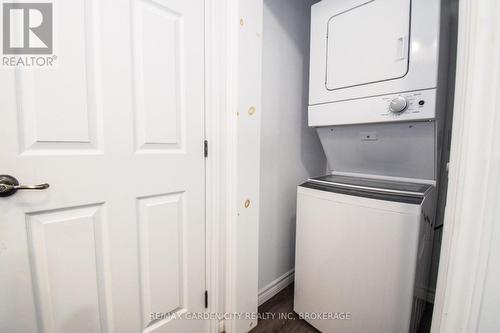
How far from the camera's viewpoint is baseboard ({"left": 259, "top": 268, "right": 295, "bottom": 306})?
145cm

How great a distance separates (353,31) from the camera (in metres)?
1.13

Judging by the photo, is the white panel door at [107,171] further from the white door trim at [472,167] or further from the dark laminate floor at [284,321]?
the white door trim at [472,167]

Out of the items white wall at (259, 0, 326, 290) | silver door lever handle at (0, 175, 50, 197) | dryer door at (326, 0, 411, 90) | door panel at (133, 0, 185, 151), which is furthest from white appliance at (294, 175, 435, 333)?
silver door lever handle at (0, 175, 50, 197)

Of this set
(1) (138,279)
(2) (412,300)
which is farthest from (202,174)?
(2) (412,300)

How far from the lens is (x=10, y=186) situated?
0.62 metres

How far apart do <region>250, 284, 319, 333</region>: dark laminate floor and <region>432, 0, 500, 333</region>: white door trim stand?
974 millimetres

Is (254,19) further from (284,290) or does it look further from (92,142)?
(284,290)

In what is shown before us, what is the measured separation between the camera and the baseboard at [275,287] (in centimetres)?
145

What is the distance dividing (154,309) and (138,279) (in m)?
→ 0.19

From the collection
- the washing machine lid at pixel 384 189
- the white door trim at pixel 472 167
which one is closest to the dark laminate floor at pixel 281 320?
the washing machine lid at pixel 384 189

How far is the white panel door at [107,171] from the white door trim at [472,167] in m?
0.94

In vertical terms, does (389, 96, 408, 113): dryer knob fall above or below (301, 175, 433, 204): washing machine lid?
above

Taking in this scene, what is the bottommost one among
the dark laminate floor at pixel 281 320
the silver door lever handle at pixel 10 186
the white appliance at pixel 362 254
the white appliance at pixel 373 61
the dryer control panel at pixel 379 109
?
the dark laminate floor at pixel 281 320

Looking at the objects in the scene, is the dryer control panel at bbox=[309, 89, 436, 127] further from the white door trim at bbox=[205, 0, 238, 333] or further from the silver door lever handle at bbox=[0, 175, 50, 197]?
the silver door lever handle at bbox=[0, 175, 50, 197]
